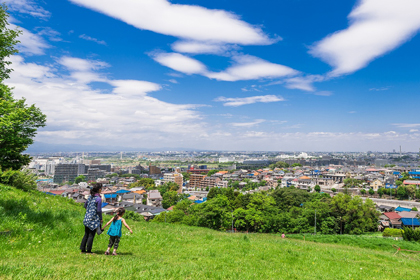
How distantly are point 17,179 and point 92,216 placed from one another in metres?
11.6

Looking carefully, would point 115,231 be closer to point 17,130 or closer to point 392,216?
point 17,130

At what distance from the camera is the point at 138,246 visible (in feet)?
23.8

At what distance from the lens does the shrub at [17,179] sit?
13.2 metres

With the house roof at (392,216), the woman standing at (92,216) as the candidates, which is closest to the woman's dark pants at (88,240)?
the woman standing at (92,216)

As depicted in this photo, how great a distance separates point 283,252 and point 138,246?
476 cm

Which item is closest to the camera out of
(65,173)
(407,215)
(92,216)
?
(92,216)

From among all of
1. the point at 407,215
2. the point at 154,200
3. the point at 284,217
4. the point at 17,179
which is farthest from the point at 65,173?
the point at 407,215

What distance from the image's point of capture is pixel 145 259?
5.75m

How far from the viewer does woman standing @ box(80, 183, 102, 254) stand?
5473mm

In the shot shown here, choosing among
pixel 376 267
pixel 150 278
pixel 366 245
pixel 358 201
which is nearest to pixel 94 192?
pixel 150 278

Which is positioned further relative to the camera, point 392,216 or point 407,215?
point 392,216

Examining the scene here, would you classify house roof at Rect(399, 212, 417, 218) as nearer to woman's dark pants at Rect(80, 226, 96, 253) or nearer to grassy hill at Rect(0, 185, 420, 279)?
grassy hill at Rect(0, 185, 420, 279)

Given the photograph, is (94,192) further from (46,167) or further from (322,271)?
(46,167)

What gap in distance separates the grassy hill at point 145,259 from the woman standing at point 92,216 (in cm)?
33
